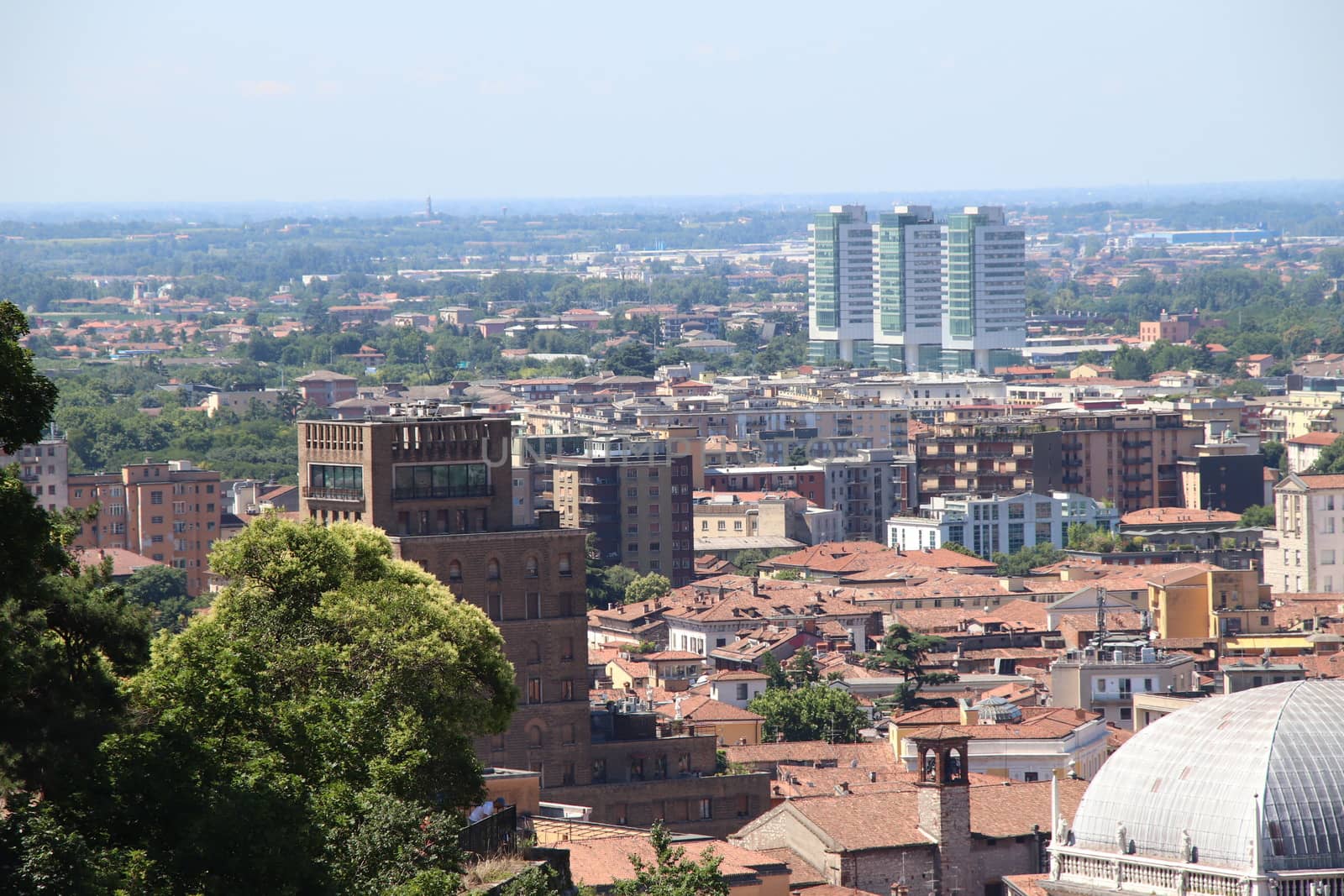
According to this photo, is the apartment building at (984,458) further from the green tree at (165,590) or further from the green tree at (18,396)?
the green tree at (18,396)

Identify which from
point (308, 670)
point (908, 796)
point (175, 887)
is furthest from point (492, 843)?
point (908, 796)

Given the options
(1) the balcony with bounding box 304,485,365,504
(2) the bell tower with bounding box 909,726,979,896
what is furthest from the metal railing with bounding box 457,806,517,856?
(1) the balcony with bounding box 304,485,365,504

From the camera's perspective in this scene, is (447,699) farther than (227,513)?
No

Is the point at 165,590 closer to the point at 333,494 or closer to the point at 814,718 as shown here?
the point at 814,718

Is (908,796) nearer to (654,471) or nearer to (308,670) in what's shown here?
(308,670)

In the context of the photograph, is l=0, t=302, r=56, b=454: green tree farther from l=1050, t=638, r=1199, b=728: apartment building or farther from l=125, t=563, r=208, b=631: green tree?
l=125, t=563, r=208, b=631: green tree

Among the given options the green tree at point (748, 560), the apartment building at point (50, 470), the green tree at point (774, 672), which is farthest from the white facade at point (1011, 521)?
the green tree at point (774, 672)
